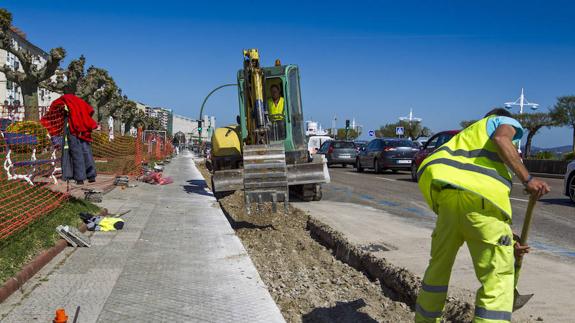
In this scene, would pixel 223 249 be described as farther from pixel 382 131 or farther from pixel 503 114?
pixel 382 131

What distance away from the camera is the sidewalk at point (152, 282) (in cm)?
415

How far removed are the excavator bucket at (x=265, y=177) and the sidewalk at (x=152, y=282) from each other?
0.95m

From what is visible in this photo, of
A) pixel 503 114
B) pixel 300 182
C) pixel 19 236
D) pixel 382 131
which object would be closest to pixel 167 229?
pixel 19 236

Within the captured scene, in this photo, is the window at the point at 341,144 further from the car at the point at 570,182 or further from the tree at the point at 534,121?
the tree at the point at 534,121

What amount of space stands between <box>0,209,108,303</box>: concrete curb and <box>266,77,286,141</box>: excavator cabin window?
250 inches

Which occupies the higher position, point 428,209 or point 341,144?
point 341,144

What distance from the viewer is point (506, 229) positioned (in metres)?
3.06

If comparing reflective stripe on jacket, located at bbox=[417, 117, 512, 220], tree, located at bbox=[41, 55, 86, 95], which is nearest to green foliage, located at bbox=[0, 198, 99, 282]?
reflective stripe on jacket, located at bbox=[417, 117, 512, 220]

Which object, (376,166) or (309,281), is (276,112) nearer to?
(309,281)

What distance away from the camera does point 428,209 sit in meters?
11.1

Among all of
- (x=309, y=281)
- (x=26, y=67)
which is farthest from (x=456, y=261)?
(x=26, y=67)

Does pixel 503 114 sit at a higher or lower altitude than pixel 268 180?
higher

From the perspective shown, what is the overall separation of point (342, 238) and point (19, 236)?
3.99 meters

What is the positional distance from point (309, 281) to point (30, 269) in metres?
2.71
